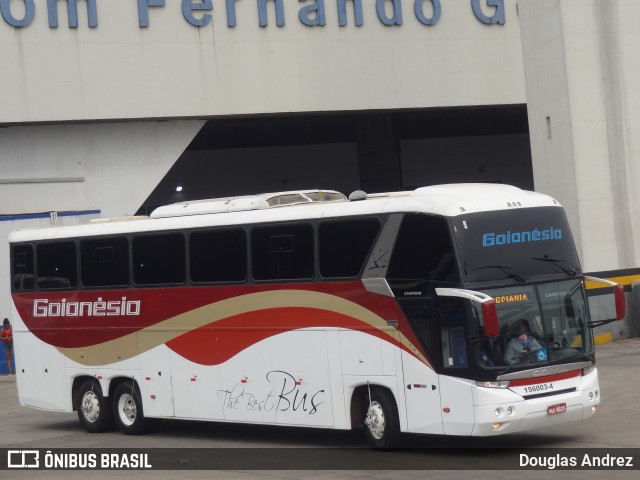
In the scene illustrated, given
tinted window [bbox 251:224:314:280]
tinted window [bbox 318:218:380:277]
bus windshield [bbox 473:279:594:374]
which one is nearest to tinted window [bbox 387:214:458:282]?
tinted window [bbox 318:218:380:277]

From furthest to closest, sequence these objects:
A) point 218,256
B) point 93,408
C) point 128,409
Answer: point 93,408 < point 128,409 < point 218,256

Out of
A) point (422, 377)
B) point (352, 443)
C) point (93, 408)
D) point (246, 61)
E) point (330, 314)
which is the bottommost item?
point (352, 443)

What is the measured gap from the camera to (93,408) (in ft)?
63.3

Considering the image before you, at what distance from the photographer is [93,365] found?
1920 centimetres

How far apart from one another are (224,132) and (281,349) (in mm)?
27879

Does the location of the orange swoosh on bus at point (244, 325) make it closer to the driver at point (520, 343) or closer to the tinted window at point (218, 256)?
the tinted window at point (218, 256)

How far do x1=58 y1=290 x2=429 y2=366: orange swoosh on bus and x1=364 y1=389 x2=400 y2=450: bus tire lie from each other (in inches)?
30.6

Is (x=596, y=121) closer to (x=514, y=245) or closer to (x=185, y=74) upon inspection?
(x=185, y=74)

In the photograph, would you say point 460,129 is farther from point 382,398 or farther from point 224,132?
point 382,398

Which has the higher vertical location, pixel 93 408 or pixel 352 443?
pixel 93 408

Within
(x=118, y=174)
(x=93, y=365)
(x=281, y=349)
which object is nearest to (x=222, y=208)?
(x=281, y=349)

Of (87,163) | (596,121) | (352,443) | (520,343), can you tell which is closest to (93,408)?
(352,443)

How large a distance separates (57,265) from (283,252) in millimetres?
5368

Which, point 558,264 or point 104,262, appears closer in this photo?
point 558,264
